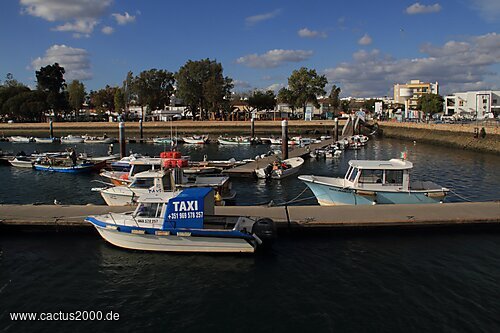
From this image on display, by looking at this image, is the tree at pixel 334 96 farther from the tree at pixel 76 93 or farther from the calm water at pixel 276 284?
the calm water at pixel 276 284

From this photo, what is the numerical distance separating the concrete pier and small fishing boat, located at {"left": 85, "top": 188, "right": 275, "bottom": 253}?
2.59 m

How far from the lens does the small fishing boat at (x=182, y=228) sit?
678 inches

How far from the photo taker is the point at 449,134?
74062 millimetres

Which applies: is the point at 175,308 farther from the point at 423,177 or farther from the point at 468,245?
the point at 423,177

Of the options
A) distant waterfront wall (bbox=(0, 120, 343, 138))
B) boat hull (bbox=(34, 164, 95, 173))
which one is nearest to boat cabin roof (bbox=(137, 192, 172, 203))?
boat hull (bbox=(34, 164, 95, 173))

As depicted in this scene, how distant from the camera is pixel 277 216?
69.3 feet

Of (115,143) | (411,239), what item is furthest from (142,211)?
(115,143)

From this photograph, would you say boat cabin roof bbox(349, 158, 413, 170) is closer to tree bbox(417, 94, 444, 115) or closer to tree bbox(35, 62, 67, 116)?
tree bbox(417, 94, 444, 115)

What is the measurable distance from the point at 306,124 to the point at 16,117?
108 meters

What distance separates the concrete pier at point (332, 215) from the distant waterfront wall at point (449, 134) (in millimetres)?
43908

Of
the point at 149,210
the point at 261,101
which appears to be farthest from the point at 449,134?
the point at 261,101

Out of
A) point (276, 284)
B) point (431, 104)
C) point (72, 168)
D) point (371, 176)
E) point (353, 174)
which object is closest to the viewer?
point (276, 284)

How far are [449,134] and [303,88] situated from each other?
6768 cm

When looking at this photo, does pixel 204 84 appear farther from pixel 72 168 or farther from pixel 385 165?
pixel 385 165
